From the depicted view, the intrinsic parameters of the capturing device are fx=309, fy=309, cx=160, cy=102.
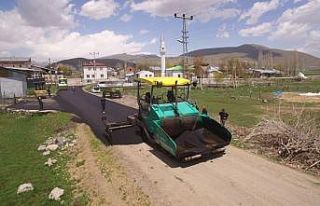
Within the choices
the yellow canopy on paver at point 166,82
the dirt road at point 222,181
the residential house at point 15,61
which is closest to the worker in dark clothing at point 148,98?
the yellow canopy on paver at point 166,82

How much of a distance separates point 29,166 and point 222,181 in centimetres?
844

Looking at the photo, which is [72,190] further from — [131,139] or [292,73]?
[292,73]

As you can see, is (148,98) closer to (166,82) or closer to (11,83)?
(166,82)

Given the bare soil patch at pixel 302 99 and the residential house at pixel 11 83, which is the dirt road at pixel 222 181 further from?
the residential house at pixel 11 83

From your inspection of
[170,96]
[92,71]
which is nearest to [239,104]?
[170,96]

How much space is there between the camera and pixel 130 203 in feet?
28.4

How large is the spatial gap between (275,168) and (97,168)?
6543mm

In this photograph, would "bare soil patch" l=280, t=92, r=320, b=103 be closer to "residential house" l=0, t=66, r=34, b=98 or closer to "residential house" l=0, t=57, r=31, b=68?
"residential house" l=0, t=66, r=34, b=98

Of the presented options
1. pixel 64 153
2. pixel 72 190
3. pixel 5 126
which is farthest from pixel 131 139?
pixel 5 126

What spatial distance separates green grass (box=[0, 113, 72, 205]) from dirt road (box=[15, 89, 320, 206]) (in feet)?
8.77

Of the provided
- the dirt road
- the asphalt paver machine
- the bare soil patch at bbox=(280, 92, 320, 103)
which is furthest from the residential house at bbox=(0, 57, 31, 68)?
the dirt road

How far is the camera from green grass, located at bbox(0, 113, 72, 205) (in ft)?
33.2

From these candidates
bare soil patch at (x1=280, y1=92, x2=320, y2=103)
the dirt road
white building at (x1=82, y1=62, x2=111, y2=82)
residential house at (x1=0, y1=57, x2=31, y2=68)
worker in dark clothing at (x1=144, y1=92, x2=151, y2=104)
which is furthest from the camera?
residential house at (x1=0, y1=57, x2=31, y2=68)

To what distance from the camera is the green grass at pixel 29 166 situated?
10.1 metres
